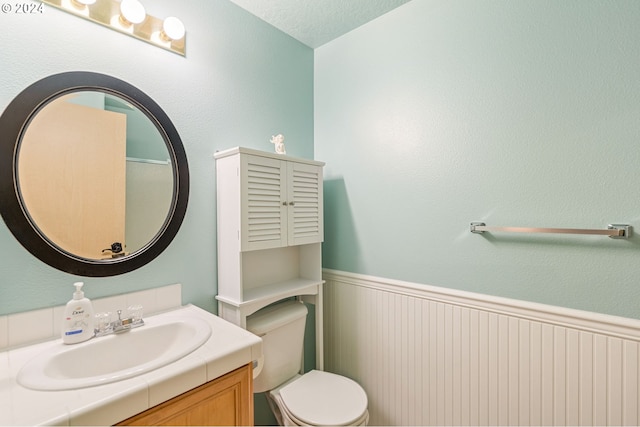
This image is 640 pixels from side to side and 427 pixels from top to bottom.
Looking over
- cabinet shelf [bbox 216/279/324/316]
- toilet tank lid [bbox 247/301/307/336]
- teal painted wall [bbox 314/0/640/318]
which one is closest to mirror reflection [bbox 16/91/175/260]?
cabinet shelf [bbox 216/279/324/316]

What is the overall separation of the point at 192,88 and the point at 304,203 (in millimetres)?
779

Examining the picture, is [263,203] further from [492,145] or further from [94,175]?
[492,145]

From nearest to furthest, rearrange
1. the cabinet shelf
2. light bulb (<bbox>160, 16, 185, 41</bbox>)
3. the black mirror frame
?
the black mirror frame → light bulb (<bbox>160, 16, 185, 41</bbox>) → the cabinet shelf

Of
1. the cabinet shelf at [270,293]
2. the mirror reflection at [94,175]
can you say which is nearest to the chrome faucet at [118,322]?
the mirror reflection at [94,175]

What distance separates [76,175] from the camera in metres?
1.09

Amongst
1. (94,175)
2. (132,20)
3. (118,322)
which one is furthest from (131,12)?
(118,322)

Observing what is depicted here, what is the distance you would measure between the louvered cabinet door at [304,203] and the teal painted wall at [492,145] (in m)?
0.22

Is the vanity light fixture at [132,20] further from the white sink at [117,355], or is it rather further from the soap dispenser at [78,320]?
the white sink at [117,355]

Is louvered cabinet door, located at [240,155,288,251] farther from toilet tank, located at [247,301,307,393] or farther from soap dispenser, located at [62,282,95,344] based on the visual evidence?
soap dispenser, located at [62,282,95,344]

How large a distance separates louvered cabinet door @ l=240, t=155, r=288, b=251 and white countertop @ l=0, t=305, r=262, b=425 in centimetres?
49

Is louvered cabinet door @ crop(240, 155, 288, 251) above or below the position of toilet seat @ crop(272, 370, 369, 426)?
above

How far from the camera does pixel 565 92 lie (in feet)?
3.76

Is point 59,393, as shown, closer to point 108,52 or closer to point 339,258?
point 108,52

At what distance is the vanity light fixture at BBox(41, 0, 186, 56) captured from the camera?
3.59 ft
